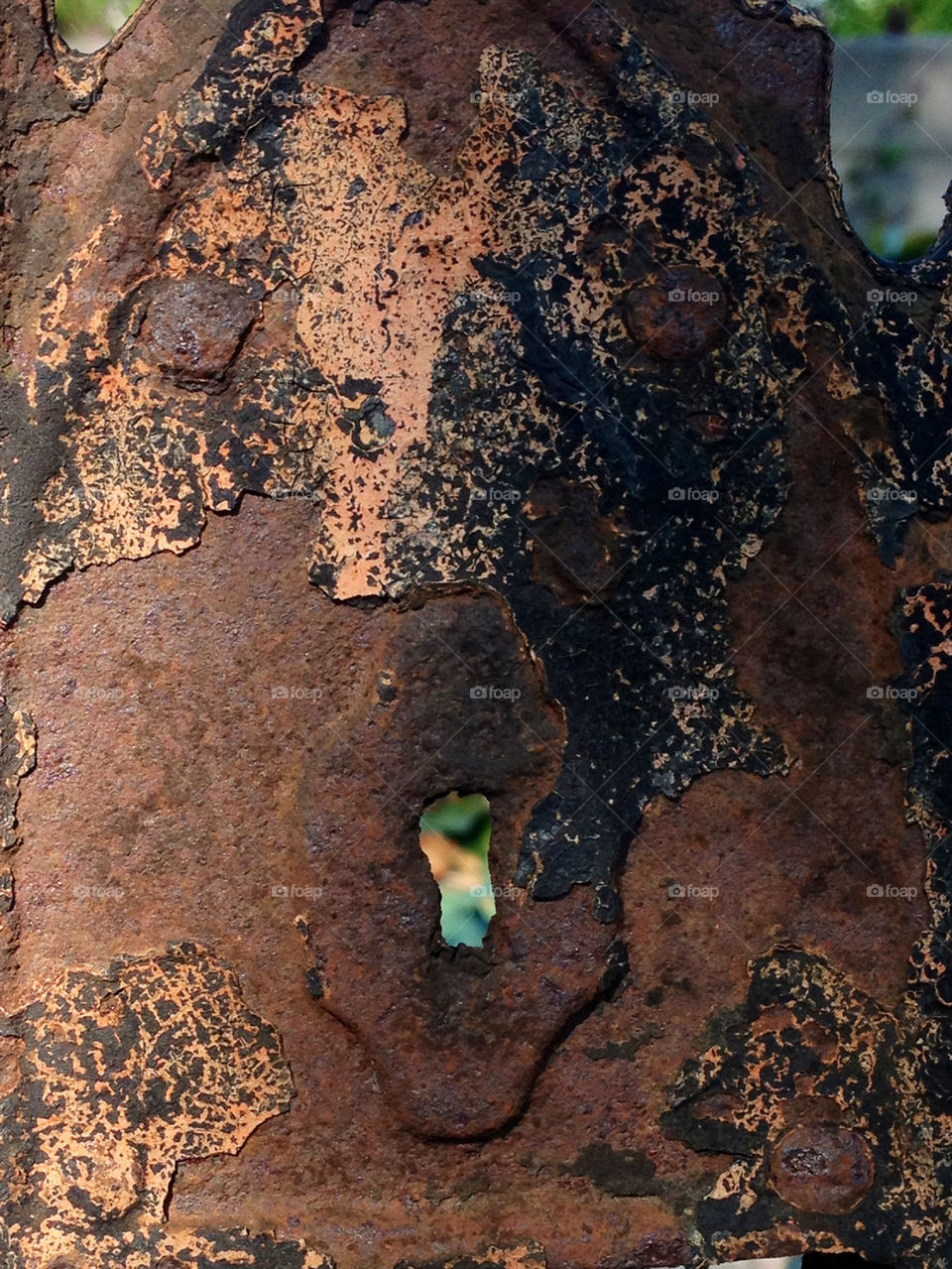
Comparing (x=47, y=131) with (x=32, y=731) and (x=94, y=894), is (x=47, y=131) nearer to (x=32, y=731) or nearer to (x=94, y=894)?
(x=32, y=731)

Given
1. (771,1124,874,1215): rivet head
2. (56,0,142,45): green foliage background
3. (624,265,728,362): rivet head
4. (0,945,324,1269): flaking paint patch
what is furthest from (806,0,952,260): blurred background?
(0,945,324,1269): flaking paint patch

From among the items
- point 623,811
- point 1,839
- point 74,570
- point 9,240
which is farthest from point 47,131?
point 623,811

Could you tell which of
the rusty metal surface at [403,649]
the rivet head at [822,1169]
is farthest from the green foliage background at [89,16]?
the rivet head at [822,1169]

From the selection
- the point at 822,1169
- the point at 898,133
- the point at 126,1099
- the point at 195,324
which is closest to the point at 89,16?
the point at 898,133

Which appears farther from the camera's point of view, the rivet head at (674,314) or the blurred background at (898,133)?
the blurred background at (898,133)

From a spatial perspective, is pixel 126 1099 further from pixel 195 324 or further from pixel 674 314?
pixel 674 314

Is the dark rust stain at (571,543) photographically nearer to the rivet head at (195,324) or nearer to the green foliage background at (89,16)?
the rivet head at (195,324)
